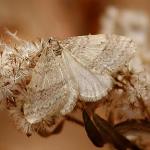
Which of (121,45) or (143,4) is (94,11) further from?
(121,45)


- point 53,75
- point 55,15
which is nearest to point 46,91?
point 53,75

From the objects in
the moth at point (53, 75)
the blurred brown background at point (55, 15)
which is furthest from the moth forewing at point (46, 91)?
the blurred brown background at point (55, 15)

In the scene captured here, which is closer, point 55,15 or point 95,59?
point 95,59

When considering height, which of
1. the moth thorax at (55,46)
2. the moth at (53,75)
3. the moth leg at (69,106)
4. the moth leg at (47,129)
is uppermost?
the moth thorax at (55,46)

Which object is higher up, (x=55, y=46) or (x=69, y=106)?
(x=55, y=46)

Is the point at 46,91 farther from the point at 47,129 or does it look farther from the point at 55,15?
the point at 55,15

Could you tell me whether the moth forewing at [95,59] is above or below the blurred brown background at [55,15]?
above

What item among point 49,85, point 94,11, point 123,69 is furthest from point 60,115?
point 94,11

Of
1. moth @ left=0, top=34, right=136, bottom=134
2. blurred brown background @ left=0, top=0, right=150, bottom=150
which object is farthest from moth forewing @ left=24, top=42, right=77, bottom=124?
blurred brown background @ left=0, top=0, right=150, bottom=150

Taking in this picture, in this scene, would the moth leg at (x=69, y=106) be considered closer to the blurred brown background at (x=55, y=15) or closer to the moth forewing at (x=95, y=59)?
the moth forewing at (x=95, y=59)
